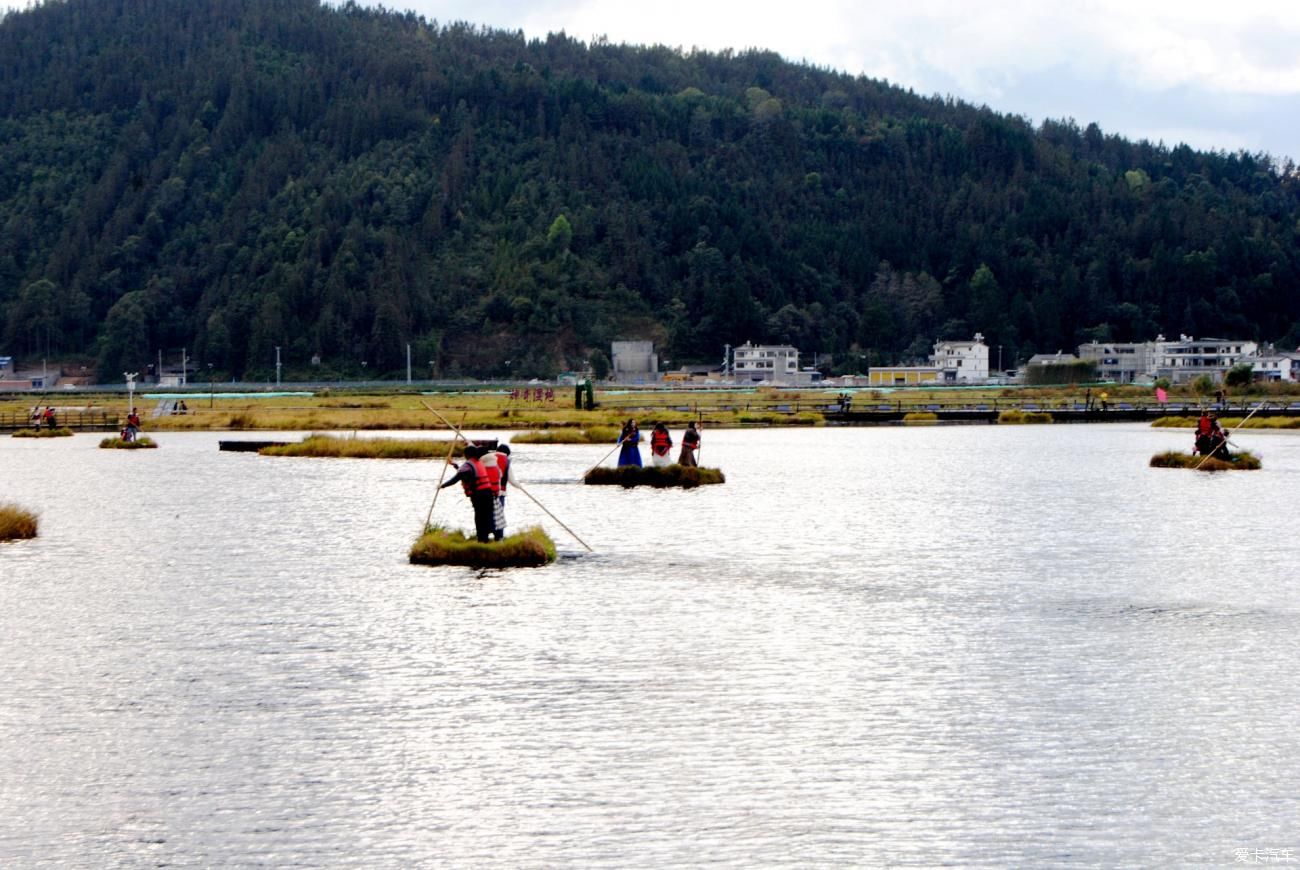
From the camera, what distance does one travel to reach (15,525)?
3994 centimetres

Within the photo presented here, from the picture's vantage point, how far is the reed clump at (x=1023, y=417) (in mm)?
114688

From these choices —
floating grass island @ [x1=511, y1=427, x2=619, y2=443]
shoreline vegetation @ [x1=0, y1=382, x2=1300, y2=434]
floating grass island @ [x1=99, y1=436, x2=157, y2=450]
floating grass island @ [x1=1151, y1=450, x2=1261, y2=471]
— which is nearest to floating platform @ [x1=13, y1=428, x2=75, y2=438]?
shoreline vegetation @ [x1=0, y1=382, x2=1300, y2=434]

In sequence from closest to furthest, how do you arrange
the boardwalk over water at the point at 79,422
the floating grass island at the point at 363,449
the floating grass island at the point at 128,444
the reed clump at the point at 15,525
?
the reed clump at the point at 15,525
the floating grass island at the point at 363,449
the floating grass island at the point at 128,444
the boardwalk over water at the point at 79,422

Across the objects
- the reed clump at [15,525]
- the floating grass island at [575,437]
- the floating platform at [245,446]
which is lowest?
the reed clump at [15,525]

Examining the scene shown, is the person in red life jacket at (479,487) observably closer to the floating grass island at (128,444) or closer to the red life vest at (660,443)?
the red life vest at (660,443)

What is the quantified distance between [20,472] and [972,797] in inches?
2205

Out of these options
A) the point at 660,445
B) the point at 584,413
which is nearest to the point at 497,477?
the point at 660,445

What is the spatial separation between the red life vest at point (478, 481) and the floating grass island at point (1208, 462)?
36.6 meters

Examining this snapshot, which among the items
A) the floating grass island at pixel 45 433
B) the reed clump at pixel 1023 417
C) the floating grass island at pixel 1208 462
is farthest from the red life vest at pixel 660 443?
the reed clump at pixel 1023 417

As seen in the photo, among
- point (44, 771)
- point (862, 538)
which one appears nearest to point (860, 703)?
point (44, 771)

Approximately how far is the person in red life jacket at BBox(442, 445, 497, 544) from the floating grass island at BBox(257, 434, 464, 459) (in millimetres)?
37000

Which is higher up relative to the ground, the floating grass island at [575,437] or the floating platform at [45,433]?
the floating grass island at [575,437]

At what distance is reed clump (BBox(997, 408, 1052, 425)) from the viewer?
11469 centimetres

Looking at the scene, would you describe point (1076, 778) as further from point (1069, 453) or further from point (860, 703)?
point (1069, 453)
